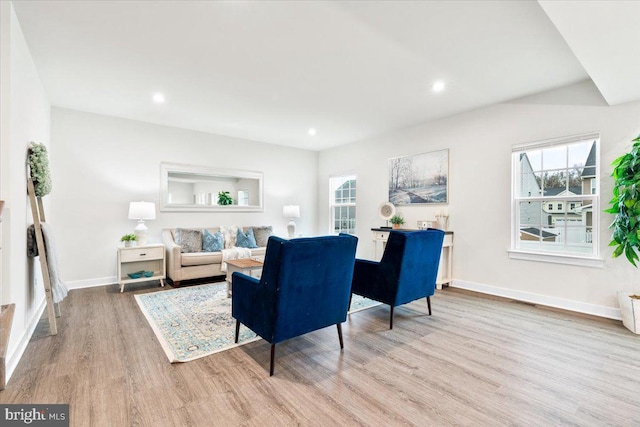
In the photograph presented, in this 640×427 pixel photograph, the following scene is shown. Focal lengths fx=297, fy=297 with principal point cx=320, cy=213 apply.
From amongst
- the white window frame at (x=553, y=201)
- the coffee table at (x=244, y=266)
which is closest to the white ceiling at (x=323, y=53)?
the white window frame at (x=553, y=201)

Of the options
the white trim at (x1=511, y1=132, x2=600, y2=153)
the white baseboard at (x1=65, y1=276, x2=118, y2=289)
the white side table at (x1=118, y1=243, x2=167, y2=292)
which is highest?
the white trim at (x1=511, y1=132, x2=600, y2=153)

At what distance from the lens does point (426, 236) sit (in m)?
2.95

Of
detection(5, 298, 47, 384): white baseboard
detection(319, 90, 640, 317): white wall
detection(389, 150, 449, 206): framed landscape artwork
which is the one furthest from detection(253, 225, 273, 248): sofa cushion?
detection(5, 298, 47, 384): white baseboard

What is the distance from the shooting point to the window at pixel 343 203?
6.33m

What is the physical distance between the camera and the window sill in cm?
324

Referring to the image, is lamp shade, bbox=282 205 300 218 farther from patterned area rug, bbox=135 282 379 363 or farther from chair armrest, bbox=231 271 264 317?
chair armrest, bbox=231 271 264 317

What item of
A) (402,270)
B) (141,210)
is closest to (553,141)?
(402,270)

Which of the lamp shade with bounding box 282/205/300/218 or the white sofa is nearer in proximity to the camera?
the white sofa

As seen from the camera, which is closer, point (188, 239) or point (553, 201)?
point (553, 201)

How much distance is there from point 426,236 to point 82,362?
119 inches

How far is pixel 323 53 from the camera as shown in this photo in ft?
9.17

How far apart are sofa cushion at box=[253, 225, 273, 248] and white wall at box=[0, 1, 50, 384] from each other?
10.3ft

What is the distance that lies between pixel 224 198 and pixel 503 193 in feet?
15.1

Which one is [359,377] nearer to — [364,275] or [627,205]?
[364,275]
